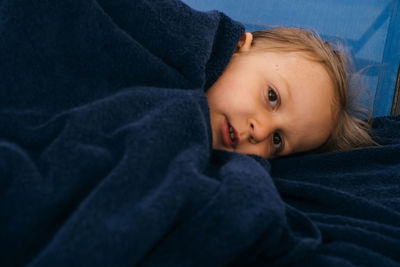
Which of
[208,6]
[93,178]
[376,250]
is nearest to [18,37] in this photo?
[93,178]

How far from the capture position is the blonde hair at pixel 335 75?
79 centimetres

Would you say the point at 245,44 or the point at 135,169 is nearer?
the point at 135,169

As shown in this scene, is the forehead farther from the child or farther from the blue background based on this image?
the blue background

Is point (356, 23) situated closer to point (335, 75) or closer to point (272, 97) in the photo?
point (335, 75)

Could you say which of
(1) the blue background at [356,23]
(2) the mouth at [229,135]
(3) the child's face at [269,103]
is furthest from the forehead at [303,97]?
(1) the blue background at [356,23]

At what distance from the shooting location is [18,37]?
1.68 ft

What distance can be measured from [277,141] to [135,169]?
471mm

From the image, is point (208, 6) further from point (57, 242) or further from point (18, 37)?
point (57, 242)

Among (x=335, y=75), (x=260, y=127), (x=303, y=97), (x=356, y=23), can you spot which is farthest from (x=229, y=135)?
(x=356, y=23)

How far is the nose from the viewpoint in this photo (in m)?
0.68

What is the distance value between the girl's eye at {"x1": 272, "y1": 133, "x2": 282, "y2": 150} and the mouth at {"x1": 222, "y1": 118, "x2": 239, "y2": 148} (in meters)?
0.13

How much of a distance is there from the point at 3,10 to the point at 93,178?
33cm

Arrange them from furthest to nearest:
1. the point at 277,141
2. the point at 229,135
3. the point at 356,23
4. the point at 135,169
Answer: the point at 356,23, the point at 277,141, the point at 229,135, the point at 135,169

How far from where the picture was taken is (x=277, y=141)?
0.79 m
